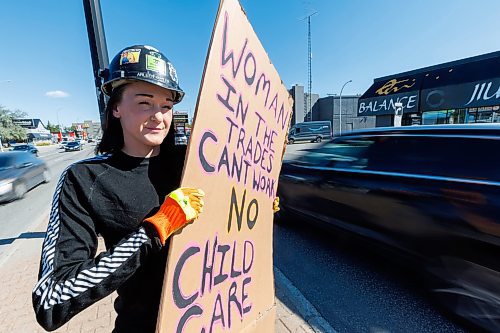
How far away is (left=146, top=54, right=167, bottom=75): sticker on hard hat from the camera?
102 cm

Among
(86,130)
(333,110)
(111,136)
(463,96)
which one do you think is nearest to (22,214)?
(111,136)

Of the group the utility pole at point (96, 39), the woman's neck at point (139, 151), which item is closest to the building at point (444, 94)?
the utility pole at point (96, 39)

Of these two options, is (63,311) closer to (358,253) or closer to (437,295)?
(437,295)

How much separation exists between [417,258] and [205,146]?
2.44 meters

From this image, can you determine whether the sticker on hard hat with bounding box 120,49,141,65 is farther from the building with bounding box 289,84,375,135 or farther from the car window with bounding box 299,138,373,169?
the building with bounding box 289,84,375,135

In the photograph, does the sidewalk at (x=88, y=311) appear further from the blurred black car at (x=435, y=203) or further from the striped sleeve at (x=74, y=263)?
the striped sleeve at (x=74, y=263)

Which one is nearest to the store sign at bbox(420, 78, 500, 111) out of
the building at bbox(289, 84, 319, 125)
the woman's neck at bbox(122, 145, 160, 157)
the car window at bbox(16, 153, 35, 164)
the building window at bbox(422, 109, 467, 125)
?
the building window at bbox(422, 109, 467, 125)

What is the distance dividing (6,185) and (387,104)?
24021 mm

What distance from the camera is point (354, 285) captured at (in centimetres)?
275

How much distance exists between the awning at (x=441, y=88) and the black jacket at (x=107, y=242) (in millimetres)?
20765

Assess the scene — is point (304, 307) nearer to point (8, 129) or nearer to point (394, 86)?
point (394, 86)

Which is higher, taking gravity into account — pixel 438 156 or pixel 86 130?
pixel 86 130

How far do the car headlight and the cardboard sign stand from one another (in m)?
8.49

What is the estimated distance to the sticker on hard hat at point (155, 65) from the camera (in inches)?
40.3
